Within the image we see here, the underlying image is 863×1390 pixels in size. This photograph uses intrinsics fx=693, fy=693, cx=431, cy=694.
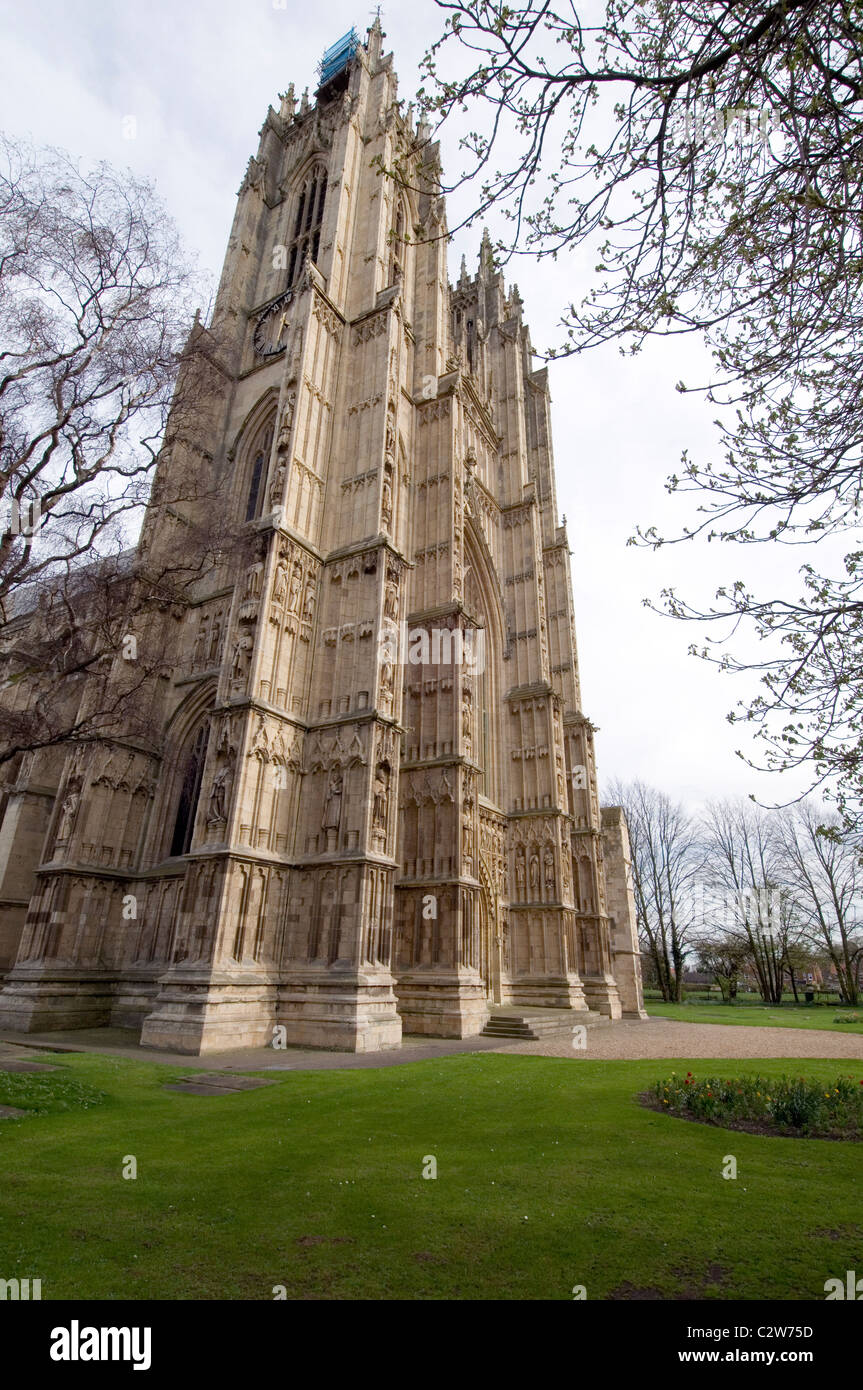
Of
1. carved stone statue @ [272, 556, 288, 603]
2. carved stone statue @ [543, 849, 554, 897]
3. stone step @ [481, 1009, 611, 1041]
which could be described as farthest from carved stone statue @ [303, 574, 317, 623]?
carved stone statue @ [543, 849, 554, 897]

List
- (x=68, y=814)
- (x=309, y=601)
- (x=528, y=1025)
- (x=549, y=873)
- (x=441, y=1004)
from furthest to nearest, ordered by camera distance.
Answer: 1. (x=549, y=873)
2. (x=309, y=601)
3. (x=68, y=814)
4. (x=528, y=1025)
5. (x=441, y=1004)

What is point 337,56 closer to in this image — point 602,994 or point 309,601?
point 309,601

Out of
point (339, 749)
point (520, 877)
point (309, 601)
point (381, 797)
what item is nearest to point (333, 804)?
point (381, 797)

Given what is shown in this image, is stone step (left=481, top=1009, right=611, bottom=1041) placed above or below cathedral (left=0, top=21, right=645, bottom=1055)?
below

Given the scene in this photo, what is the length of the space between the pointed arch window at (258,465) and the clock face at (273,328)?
10.8 feet

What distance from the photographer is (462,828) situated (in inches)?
748

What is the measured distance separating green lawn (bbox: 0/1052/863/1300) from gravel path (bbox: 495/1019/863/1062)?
7.42 meters

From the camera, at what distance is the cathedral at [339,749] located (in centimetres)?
1548

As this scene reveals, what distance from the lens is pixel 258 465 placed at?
25000mm

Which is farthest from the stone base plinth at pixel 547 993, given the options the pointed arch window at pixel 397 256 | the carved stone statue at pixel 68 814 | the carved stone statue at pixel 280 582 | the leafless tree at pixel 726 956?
the leafless tree at pixel 726 956

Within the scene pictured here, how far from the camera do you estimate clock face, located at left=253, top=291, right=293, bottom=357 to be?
86.7 ft

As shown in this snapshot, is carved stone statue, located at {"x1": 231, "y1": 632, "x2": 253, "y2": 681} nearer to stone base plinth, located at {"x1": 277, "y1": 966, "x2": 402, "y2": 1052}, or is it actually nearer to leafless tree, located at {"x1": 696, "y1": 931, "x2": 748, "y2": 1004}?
stone base plinth, located at {"x1": 277, "y1": 966, "x2": 402, "y2": 1052}

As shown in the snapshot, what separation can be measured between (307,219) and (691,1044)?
→ 34.3 metres

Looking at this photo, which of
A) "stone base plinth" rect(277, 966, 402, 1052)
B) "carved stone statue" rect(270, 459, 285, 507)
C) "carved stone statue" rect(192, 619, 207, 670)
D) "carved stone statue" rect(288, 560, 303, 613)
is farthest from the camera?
"carved stone statue" rect(192, 619, 207, 670)
